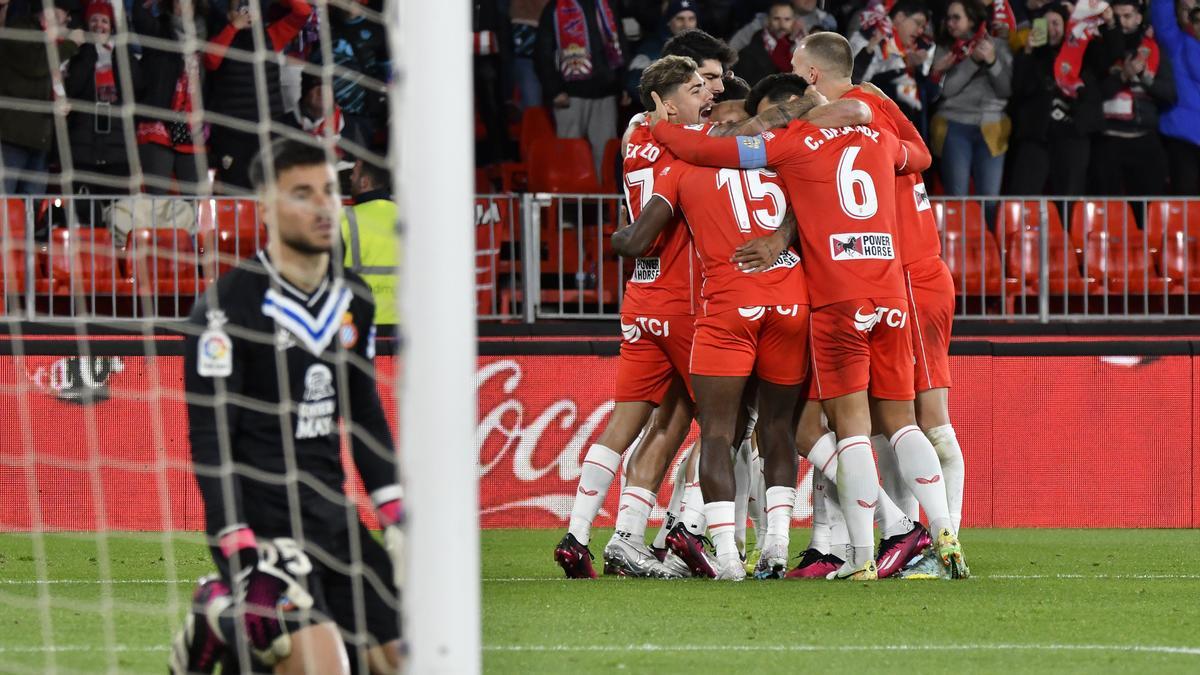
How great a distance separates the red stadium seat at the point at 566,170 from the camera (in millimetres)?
12633

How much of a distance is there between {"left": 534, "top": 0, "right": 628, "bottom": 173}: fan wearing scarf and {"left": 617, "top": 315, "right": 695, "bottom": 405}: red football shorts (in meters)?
5.06

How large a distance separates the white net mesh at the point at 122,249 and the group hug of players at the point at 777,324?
115 centimetres

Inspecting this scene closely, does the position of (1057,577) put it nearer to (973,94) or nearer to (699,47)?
(699,47)

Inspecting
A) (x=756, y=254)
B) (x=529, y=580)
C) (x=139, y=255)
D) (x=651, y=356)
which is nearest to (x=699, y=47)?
(x=756, y=254)

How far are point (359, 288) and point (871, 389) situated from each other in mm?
3336

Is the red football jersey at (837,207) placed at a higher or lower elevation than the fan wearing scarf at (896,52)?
lower

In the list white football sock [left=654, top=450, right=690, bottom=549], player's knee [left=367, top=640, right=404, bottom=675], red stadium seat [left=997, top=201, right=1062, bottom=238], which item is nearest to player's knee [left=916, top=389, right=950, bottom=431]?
white football sock [left=654, top=450, right=690, bottom=549]

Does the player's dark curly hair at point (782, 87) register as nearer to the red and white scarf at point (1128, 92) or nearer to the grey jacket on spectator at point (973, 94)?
the grey jacket on spectator at point (973, 94)

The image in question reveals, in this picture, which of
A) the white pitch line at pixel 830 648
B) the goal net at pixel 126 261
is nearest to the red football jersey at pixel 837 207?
the goal net at pixel 126 261

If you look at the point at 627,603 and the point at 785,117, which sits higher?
the point at 785,117

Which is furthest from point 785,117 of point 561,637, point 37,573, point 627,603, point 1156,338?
point 1156,338

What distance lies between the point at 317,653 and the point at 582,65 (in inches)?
343

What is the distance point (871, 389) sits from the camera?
764 centimetres

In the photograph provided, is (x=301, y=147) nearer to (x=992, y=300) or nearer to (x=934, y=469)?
(x=934, y=469)
